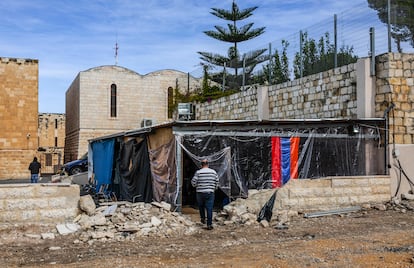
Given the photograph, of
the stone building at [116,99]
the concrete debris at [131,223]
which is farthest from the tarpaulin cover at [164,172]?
the stone building at [116,99]

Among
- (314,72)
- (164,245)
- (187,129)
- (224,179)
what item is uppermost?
(314,72)

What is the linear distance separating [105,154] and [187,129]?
21.5 feet

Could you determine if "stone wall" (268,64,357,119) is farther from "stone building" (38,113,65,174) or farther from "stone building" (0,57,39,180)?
"stone building" (38,113,65,174)

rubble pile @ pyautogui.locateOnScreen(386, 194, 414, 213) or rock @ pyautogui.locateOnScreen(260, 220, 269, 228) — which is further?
rubble pile @ pyautogui.locateOnScreen(386, 194, 414, 213)

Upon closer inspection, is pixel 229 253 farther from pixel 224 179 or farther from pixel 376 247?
pixel 224 179

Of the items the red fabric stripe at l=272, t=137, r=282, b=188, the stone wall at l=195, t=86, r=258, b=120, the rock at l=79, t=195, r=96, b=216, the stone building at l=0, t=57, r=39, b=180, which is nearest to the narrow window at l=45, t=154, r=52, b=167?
the stone building at l=0, t=57, r=39, b=180

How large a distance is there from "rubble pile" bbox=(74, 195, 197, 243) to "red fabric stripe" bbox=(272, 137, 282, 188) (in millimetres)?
3006

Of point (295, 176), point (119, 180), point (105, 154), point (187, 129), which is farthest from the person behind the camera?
point (105, 154)

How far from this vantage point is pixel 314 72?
54.5ft

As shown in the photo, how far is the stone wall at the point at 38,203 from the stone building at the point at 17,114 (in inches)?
845

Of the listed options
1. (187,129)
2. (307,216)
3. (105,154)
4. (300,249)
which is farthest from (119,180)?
(300,249)

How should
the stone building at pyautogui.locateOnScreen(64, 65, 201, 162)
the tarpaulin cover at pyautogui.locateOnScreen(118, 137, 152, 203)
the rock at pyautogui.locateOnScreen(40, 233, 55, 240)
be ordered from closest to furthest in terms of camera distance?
the rock at pyautogui.locateOnScreen(40, 233, 55, 240) → the tarpaulin cover at pyautogui.locateOnScreen(118, 137, 152, 203) → the stone building at pyautogui.locateOnScreen(64, 65, 201, 162)

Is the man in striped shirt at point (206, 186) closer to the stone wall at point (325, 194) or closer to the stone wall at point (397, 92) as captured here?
the stone wall at point (325, 194)

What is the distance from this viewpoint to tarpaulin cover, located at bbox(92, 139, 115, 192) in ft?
55.3
